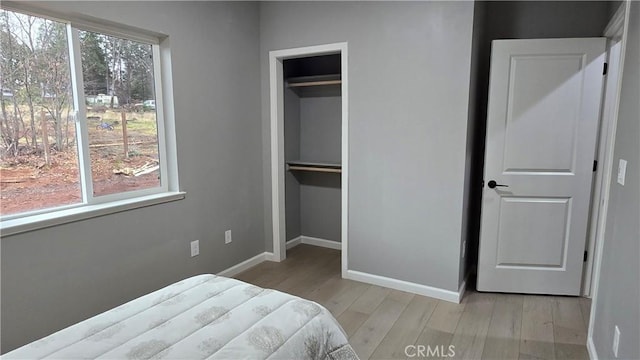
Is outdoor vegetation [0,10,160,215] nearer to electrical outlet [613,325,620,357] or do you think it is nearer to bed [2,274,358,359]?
bed [2,274,358,359]

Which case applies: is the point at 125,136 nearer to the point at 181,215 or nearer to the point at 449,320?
the point at 181,215

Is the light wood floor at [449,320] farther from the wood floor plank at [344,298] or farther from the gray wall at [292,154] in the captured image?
the gray wall at [292,154]

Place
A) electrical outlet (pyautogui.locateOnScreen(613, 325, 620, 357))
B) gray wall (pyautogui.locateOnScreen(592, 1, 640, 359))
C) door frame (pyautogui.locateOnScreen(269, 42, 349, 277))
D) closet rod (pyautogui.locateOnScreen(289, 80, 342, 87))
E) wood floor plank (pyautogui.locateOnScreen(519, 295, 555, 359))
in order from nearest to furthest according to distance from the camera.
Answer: gray wall (pyautogui.locateOnScreen(592, 1, 640, 359)) → electrical outlet (pyautogui.locateOnScreen(613, 325, 620, 357)) → wood floor plank (pyautogui.locateOnScreen(519, 295, 555, 359)) → door frame (pyautogui.locateOnScreen(269, 42, 349, 277)) → closet rod (pyautogui.locateOnScreen(289, 80, 342, 87))

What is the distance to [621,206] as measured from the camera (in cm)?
179

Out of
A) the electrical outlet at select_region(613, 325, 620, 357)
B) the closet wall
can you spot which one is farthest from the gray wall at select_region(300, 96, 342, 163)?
the electrical outlet at select_region(613, 325, 620, 357)

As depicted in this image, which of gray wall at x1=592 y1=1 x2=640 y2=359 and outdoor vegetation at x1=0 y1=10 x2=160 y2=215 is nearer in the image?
gray wall at x1=592 y1=1 x2=640 y2=359

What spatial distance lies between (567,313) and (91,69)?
365 cm

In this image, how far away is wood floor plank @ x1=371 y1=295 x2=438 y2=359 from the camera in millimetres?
2232

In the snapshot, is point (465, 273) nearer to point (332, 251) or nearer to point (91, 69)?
point (332, 251)

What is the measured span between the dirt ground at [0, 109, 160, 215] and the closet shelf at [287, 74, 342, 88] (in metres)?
1.53

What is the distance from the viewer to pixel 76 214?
7.19ft

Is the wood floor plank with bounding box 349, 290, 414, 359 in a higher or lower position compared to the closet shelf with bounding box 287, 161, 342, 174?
lower

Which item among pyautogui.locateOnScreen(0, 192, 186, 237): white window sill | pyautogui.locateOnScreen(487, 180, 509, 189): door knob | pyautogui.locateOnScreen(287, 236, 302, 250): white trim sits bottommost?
pyautogui.locateOnScreen(287, 236, 302, 250): white trim

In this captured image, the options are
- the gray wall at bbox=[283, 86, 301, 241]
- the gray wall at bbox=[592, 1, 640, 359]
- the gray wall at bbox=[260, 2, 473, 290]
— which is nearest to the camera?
the gray wall at bbox=[592, 1, 640, 359]
